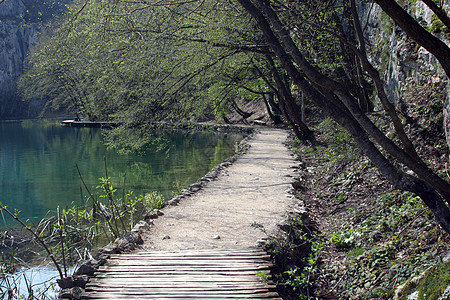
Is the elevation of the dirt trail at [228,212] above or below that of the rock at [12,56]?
below

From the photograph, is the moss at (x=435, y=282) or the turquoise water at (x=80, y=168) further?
the turquoise water at (x=80, y=168)

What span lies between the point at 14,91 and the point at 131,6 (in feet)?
201

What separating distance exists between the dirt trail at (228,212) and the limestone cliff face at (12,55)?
59.8m

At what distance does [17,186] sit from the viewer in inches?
617

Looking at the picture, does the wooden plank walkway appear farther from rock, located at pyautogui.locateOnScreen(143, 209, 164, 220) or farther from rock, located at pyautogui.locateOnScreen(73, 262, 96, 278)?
rock, located at pyautogui.locateOnScreen(143, 209, 164, 220)

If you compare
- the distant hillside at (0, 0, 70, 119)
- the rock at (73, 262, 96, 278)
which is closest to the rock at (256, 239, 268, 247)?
the rock at (73, 262, 96, 278)

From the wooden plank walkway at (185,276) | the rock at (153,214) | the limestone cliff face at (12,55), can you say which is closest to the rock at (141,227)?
the rock at (153,214)

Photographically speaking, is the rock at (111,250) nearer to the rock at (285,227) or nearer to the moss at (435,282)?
the rock at (285,227)

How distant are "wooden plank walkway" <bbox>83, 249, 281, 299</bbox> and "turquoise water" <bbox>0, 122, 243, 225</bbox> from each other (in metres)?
3.81

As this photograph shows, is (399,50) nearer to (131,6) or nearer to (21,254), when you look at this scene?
(131,6)

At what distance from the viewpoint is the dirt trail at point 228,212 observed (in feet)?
20.2

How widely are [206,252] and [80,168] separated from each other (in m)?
14.7

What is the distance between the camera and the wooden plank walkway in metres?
4.30

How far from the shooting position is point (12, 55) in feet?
224
